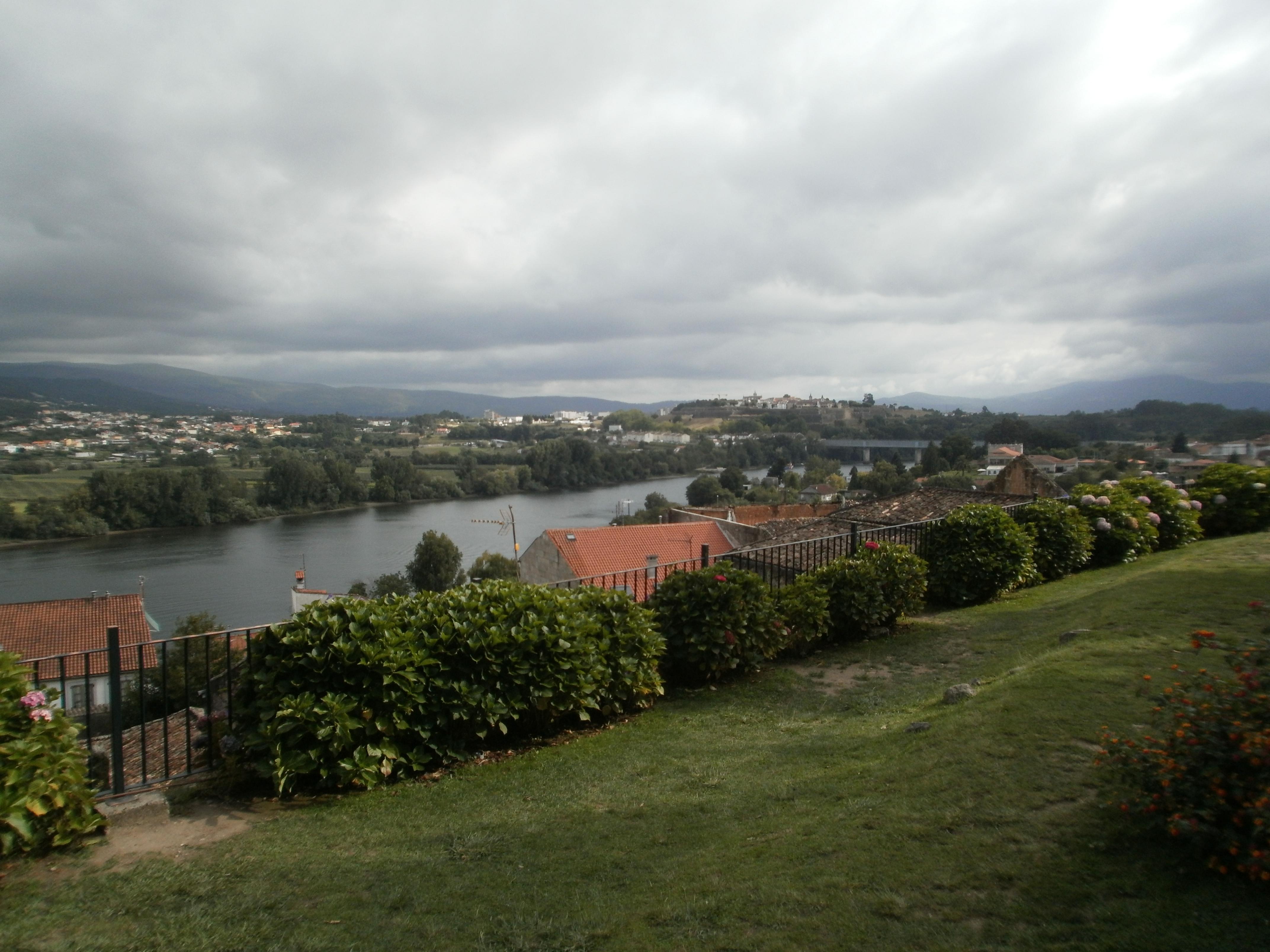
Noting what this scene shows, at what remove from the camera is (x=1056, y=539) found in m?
10.6

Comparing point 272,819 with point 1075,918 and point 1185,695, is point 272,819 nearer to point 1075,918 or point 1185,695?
point 1075,918

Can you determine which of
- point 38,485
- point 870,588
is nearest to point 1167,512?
point 870,588

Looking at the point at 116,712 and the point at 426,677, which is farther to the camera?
the point at 426,677

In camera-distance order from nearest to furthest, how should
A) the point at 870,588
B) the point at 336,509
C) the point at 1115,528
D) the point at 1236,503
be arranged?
the point at 870,588 < the point at 1115,528 < the point at 1236,503 < the point at 336,509

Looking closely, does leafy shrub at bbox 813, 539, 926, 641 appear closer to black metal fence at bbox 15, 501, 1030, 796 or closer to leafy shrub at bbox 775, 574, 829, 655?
leafy shrub at bbox 775, 574, 829, 655

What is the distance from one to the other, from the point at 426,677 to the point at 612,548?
19542mm

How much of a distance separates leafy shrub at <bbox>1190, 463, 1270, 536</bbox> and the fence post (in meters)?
15.9

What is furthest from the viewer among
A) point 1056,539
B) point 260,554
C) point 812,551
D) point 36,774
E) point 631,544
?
point 260,554

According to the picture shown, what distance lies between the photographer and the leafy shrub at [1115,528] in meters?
11.3

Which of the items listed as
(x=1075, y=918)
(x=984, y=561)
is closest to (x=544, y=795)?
(x=1075, y=918)

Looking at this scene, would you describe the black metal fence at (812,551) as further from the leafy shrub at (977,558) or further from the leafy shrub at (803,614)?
the leafy shrub at (803,614)

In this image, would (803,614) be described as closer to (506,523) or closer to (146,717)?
(146,717)

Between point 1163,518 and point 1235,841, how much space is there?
12.2m

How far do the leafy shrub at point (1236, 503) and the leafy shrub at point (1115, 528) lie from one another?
2643 millimetres
